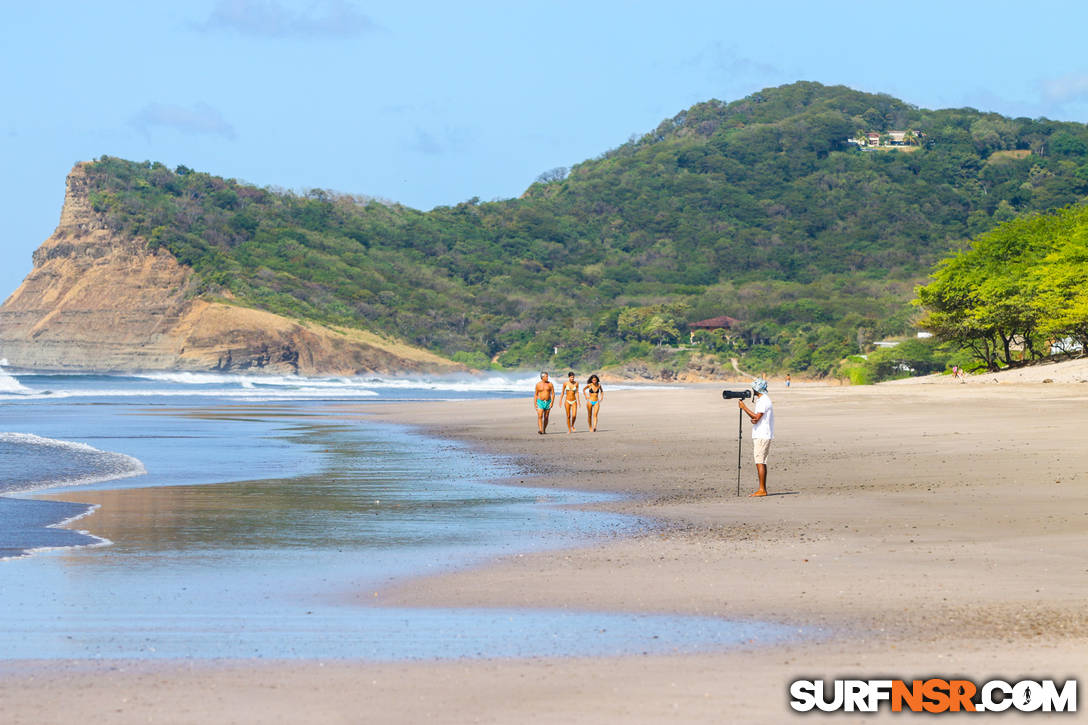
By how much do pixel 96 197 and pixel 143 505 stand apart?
117 metres

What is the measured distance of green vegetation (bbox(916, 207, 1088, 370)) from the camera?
1911 inches

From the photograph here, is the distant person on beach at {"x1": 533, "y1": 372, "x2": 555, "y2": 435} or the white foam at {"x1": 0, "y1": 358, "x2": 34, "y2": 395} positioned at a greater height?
the distant person on beach at {"x1": 533, "y1": 372, "x2": 555, "y2": 435}

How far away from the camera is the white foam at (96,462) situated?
15938 millimetres

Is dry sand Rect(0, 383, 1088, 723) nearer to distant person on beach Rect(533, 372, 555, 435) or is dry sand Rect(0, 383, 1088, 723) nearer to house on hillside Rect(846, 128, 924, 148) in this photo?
distant person on beach Rect(533, 372, 555, 435)

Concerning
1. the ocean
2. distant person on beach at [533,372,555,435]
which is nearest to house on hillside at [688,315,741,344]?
distant person on beach at [533,372,555,435]

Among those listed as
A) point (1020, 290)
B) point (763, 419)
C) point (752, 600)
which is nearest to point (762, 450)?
point (763, 419)

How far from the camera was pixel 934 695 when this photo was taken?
17.4ft

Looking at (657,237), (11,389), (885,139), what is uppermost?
(885,139)

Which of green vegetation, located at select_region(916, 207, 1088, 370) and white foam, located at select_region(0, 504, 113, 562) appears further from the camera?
green vegetation, located at select_region(916, 207, 1088, 370)

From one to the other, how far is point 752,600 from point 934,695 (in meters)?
2.36

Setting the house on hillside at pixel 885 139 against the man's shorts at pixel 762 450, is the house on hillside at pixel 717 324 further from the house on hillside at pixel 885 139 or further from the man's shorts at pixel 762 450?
the man's shorts at pixel 762 450

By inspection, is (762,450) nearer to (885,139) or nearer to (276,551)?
(276,551)

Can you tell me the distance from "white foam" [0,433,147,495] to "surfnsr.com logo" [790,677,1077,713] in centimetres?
1220

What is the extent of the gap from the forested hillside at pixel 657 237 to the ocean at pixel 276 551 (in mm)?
91886
